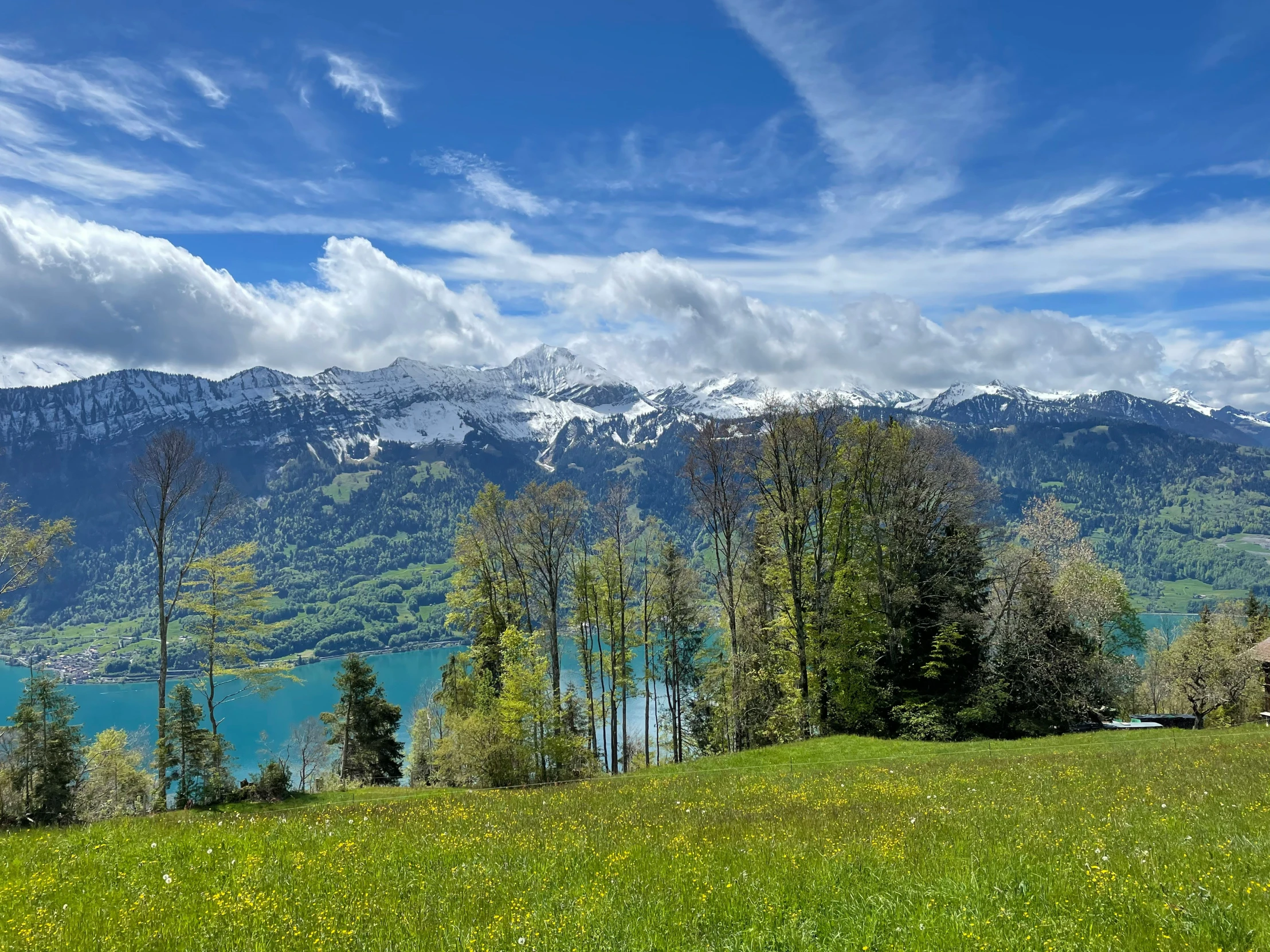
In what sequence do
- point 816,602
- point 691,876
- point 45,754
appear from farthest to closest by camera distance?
1. point 816,602
2. point 45,754
3. point 691,876

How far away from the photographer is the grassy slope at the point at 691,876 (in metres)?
6.37

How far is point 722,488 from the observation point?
126 ft

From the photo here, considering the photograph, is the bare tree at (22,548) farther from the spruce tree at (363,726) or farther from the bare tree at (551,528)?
the spruce tree at (363,726)

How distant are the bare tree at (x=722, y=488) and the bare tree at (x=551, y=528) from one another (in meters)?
7.71

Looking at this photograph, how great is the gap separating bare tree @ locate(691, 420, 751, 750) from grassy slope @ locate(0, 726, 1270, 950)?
81.3ft

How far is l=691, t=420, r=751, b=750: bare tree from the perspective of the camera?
37875 mm

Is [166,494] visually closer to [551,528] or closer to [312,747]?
[551,528]

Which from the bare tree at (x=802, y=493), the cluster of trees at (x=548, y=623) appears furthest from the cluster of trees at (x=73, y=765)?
the bare tree at (x=802, y=493)

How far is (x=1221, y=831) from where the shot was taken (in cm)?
895

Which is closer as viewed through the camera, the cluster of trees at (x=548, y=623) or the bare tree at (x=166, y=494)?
the bare tree at (x=166, y=494)

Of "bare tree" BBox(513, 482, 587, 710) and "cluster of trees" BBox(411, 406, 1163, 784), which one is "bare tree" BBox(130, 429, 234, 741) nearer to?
"cluster of trees" BBox(411, 406, 1163, 784)

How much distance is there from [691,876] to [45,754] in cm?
2664

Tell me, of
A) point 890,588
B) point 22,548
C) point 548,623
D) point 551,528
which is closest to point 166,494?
point 22,548

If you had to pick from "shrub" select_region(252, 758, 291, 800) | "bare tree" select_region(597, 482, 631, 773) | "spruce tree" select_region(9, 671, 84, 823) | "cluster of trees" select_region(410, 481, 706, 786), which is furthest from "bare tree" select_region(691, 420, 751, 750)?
"spruce tree" select_region(9, 671, 84, 823)
